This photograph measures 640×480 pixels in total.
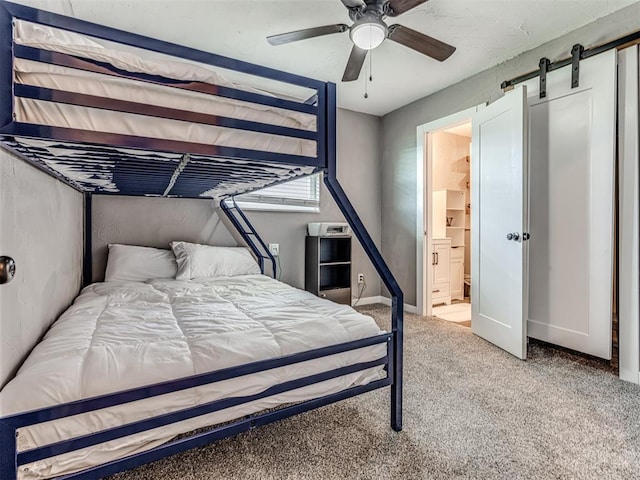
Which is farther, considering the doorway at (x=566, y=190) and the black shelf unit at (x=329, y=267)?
the black shelf unit at (x=329, y=267)

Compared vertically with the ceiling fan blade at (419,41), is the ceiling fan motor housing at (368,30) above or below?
below

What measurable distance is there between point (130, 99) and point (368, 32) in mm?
1425

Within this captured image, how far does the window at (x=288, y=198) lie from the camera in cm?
341

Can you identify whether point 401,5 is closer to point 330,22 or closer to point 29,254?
point 330,22

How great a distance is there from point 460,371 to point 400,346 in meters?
0.96

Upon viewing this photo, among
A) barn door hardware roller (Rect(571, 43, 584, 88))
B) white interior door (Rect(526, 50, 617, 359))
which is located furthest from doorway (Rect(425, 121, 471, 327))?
barn door hardware roller (Rect(571, 43, 584, 88))

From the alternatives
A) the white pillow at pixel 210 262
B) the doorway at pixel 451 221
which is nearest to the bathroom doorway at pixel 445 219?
the doorway at pixel 451 221

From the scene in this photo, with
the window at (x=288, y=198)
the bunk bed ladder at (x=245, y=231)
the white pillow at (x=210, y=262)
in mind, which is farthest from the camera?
the window at (x=288, y=198)

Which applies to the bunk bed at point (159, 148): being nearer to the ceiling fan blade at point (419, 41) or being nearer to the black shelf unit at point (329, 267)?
the ceiling fan blade at point (419, 41)

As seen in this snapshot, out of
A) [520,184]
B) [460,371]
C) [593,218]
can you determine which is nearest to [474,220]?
[520,184]

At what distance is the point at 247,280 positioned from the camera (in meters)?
2.57

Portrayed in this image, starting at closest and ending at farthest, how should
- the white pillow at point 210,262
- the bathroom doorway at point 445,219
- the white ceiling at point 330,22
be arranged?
the white ceiling at point 330,22 < the white pillow at point 210,262 < the bathroom doorway at point 445,219

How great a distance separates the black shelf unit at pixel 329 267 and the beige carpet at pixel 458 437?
148 cm

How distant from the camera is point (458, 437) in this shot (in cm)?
146
